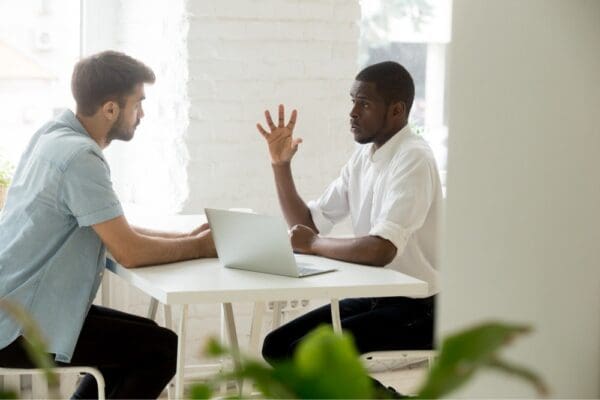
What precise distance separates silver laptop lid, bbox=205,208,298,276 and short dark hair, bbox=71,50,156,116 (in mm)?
498

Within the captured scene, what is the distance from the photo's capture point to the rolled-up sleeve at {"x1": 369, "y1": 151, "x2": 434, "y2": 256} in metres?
2.89

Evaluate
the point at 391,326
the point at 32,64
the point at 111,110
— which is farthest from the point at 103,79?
the point at 32,64

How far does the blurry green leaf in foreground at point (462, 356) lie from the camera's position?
0.52m

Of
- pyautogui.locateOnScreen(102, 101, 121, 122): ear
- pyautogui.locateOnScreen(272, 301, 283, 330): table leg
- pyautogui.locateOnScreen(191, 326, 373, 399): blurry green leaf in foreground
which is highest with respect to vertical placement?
pyautogui.locateOnScreen(102, 101, 121, 122): ear

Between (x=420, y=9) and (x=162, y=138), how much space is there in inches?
53.8

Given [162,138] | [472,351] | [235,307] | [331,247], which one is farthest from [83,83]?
[472,351]

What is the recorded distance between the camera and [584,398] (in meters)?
1.05

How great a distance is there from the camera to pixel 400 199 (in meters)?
2.95

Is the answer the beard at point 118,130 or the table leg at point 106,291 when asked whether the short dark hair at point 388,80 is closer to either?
the beard at point 118,130

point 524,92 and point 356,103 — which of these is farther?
point 356,103

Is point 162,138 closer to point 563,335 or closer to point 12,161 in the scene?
point 12,161

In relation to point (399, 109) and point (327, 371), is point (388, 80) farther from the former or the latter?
point (327, 371)

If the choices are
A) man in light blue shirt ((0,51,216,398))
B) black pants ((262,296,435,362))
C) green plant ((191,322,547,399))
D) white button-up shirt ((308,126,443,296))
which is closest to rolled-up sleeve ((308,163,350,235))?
white button-up shirt ((308,126,443,296))

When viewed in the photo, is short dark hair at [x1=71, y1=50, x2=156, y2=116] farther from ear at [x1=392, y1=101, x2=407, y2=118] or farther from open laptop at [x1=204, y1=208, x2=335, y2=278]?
ear at [x1=392, y1=101, x2=407, y2=118]
